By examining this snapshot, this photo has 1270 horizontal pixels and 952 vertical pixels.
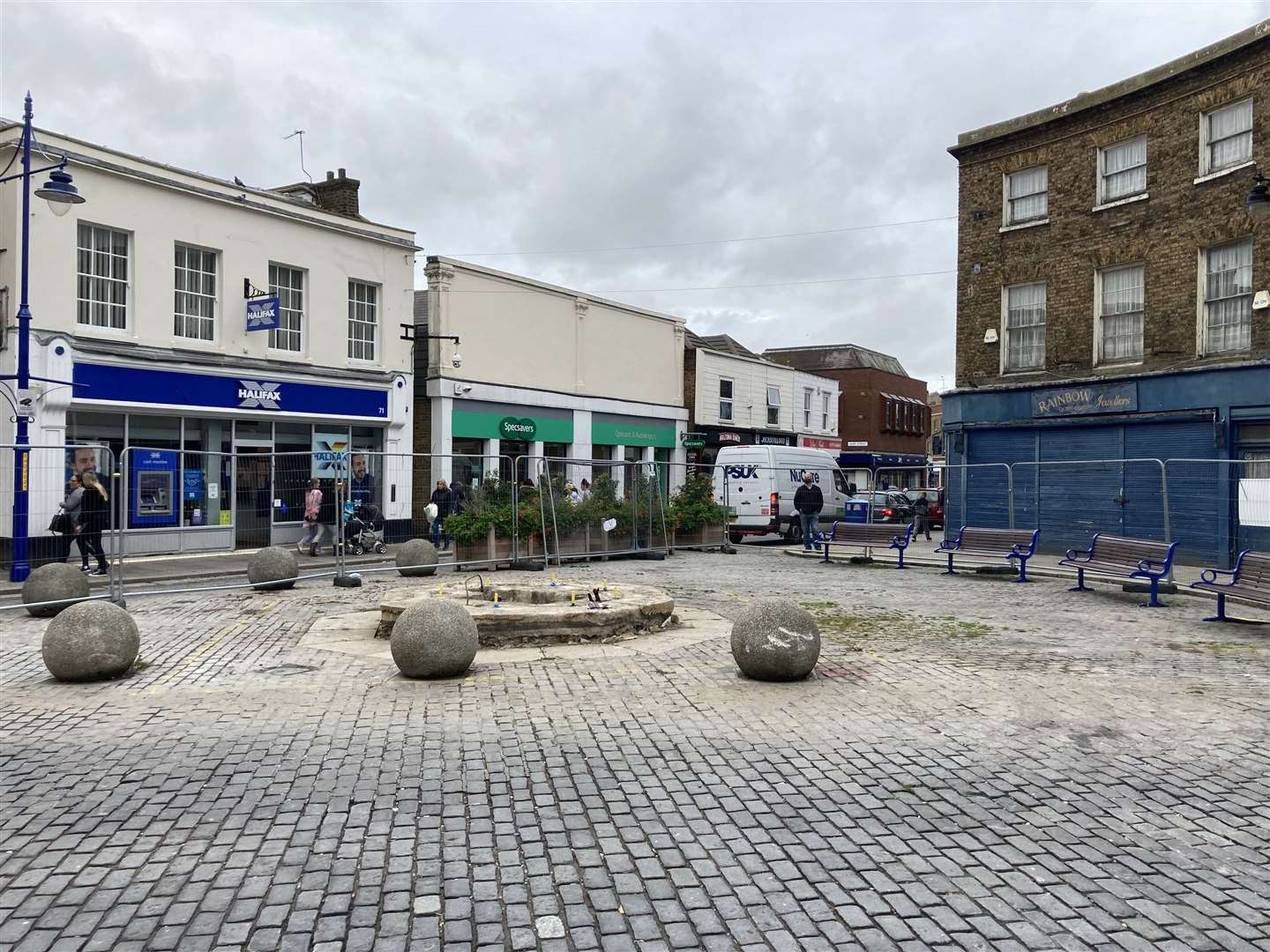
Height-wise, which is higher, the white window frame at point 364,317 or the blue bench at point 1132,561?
the white window frame at point 364,317

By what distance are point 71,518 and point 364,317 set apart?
43.0 ft

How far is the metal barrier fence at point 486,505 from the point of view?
44.1 ft

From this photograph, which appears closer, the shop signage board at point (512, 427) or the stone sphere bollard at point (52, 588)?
the stone sphere bollard at point (52, 588)

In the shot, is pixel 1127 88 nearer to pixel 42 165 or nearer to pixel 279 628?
pixel 279 628

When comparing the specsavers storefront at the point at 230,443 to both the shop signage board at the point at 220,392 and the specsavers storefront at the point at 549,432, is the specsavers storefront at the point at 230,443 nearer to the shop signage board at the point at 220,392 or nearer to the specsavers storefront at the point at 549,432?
the shop signage board at the point at 220,392

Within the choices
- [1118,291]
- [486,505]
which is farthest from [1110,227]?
[486,505]

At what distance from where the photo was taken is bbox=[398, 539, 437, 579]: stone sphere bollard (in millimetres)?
16227

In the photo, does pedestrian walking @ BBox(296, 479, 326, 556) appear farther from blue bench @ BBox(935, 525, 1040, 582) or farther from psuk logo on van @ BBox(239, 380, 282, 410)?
blue bench @ BBox(935, 525, 1040, 582)

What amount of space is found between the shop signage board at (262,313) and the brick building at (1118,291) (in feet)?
53.1

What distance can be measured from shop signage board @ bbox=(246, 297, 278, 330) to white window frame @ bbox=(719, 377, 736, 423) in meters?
21.8

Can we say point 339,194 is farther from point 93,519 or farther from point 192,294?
point 93,519

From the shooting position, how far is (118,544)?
12.4 m

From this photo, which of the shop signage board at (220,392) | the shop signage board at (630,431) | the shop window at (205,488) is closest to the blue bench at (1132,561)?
the shop window at (205,488)

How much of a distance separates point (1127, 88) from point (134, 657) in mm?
21746
